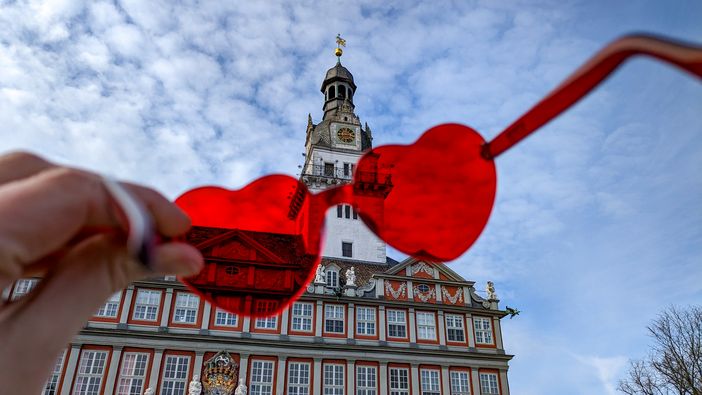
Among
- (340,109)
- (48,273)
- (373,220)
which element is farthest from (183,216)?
(340,109)

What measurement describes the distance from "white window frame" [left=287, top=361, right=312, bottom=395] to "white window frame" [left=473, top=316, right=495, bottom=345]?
27.1 ft

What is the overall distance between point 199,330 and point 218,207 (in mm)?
21714

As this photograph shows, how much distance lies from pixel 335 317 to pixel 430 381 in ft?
16.9

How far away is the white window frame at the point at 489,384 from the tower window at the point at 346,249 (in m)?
9.82

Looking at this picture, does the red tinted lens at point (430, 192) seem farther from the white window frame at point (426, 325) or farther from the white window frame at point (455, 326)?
the white window frame at point (455, 326)

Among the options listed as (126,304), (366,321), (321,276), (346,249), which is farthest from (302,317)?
(126,304)

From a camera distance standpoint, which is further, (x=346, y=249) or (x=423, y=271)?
(x=346, y=249)

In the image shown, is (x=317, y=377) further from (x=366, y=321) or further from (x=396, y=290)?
(x=396, y=290)

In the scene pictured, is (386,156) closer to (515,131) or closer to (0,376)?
(515,131)

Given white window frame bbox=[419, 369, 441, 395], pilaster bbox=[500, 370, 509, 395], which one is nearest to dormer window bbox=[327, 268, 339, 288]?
white window frame bbox=[419, 369, 441, 395]

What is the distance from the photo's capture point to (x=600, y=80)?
1.73 meters

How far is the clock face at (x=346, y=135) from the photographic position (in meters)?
35.4

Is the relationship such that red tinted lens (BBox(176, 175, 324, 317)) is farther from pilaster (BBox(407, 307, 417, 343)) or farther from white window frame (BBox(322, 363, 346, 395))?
pilaster (BBox(407, 307, 417, 343))

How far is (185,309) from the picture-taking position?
77.6ft
